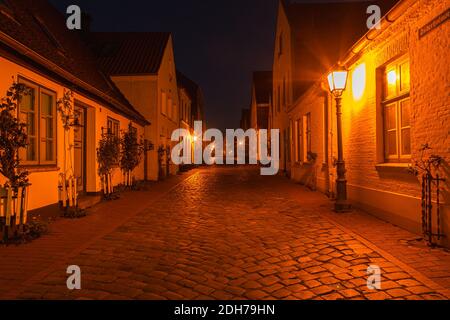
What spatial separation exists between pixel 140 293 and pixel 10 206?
3291 mm

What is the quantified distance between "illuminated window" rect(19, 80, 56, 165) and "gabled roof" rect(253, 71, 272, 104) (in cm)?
3675

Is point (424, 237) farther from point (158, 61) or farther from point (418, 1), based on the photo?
point (158, 61)

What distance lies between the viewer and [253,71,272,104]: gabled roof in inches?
1742

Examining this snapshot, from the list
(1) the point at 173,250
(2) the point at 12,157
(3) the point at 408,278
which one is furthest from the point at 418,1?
(2) the point at 12,157

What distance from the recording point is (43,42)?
874 centimetres

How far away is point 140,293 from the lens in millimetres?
3797

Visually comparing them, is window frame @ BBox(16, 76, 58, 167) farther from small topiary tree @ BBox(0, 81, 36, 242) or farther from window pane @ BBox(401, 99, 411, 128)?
window pane @ BBox(401, 99, 411, 128)

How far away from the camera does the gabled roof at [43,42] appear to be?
6.63 meters

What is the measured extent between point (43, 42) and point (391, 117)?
25.5 ft

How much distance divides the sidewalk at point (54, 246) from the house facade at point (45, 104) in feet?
3.04

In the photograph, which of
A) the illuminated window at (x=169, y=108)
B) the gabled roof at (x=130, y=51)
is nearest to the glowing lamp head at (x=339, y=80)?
the gabled roof at (x=130, y=51)

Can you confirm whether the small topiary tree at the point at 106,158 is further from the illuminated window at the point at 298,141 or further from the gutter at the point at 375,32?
the illuminated window at the point at 298,141

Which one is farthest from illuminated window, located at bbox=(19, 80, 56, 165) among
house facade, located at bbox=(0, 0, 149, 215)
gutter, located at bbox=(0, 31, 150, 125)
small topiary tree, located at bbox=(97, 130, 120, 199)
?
small topiary tree, located at bbox=(97, 130, 120, 199)
